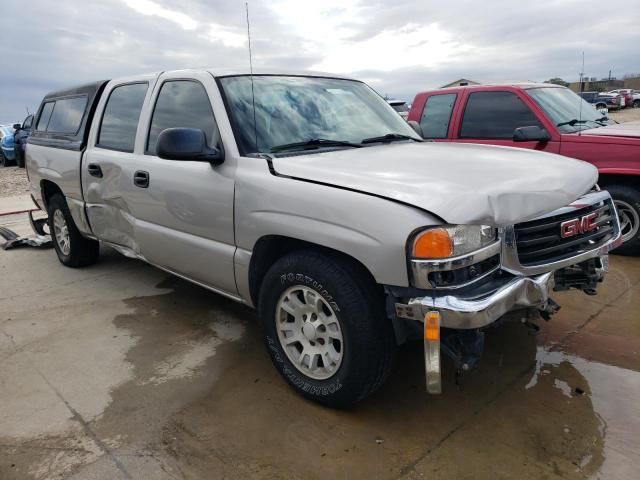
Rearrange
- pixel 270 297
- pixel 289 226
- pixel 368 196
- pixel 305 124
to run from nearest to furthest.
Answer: pixel 368 196 < pixel 289 226 < pixel 270 297 < pixel 305 124

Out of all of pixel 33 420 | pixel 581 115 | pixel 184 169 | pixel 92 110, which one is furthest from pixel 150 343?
pixel 581 115

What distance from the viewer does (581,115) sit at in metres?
5.71

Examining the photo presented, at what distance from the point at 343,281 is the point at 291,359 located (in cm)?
70

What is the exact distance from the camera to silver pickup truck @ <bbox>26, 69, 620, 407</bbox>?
2.27 m

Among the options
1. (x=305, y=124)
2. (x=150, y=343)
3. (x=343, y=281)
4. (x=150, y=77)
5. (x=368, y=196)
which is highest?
(x=150, y=77)

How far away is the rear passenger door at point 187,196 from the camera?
317 cm

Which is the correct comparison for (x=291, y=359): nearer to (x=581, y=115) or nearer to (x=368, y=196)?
(x=368, y=196)

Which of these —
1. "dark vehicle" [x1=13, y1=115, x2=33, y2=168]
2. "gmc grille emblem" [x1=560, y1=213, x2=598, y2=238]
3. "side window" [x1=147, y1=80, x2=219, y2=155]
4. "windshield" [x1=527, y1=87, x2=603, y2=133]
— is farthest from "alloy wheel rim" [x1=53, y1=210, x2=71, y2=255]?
"dark vehicle" [x1=13, y1=115, x2=33, y2=168]

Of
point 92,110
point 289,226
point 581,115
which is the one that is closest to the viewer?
point 289,226

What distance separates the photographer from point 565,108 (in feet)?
18.8

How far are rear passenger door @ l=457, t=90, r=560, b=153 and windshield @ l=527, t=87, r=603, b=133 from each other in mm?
173

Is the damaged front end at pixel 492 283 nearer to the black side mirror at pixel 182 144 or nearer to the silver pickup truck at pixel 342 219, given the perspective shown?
the silver pickup truck at pixel 342 219

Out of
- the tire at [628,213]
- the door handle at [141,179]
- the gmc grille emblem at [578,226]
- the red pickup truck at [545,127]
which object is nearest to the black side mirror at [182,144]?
the door handle at [141,179]

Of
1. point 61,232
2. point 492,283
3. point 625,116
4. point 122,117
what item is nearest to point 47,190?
point 61,232
